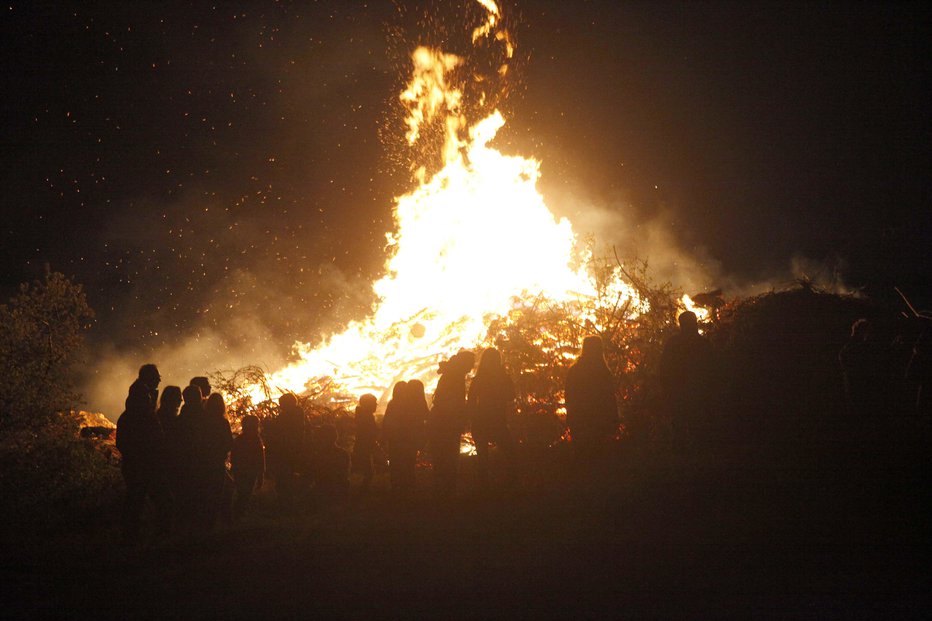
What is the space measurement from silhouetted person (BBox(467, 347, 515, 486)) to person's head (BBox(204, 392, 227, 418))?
337 centimetres

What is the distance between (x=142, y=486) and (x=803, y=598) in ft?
23.0

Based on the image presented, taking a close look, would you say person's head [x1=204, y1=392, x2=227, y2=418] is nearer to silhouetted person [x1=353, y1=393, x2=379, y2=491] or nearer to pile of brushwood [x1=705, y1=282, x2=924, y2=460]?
silhouetted person [x1=353, y1=393, x2=379, y2=491]

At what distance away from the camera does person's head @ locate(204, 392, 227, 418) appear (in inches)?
321

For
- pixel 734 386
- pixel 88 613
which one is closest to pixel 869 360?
pixel 734 386

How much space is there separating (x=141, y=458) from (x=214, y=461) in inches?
34.3

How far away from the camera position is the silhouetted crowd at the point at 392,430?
7.72 metres

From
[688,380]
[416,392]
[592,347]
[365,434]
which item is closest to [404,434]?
[416,392]

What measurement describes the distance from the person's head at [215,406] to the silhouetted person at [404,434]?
90.1 inches

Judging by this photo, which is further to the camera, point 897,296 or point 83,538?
point 897,296

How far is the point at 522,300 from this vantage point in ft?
42.8

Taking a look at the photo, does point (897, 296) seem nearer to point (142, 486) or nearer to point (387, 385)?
point (387, 385)

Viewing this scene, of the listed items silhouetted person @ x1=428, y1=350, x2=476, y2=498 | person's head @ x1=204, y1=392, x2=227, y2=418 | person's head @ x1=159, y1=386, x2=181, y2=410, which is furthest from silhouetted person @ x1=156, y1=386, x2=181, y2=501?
silhouetted person @ x1=428, y1=350, x2=476, y2=498

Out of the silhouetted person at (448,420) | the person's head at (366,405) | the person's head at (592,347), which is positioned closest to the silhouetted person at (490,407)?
the silhouetted person at (448,420)

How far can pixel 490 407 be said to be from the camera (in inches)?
347
